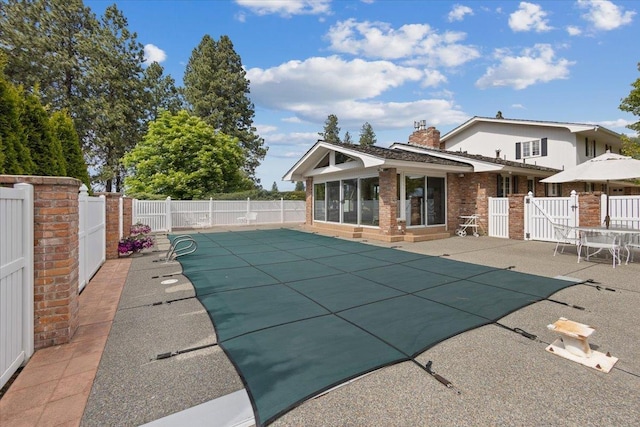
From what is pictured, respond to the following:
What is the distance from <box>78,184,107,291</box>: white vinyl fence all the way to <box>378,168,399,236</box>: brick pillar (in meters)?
8.62

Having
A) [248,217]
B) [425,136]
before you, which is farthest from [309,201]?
[425,136]

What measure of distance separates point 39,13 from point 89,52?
3407 millimetres

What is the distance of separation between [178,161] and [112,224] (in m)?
14.5

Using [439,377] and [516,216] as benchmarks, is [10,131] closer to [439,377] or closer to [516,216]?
[439,377]

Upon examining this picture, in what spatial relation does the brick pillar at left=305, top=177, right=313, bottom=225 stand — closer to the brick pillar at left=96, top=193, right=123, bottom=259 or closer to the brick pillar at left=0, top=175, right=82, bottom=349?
the brick pillar at left=96, top=193, right=123, bottom=259

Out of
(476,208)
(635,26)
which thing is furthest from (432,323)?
(635,26)

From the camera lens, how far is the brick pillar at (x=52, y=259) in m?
3.00

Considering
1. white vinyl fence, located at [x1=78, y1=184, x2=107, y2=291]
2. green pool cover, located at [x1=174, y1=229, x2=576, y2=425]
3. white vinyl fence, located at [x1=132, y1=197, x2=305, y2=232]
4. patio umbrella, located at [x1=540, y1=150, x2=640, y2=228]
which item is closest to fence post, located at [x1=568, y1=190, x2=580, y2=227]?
patio umbrella, located at [x1=540, y1=150, x2=640, y2=228]

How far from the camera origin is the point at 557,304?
4.30 m

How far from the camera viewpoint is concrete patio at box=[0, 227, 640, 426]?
2.09 meters

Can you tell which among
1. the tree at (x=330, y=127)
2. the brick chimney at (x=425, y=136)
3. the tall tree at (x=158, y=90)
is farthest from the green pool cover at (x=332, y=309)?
the tree at (x=330, y=127)

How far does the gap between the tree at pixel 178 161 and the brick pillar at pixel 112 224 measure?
1273 cm

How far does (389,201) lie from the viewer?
10992mm

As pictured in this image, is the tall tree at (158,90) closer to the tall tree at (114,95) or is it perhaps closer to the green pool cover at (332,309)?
the tall tree at (114,95)
